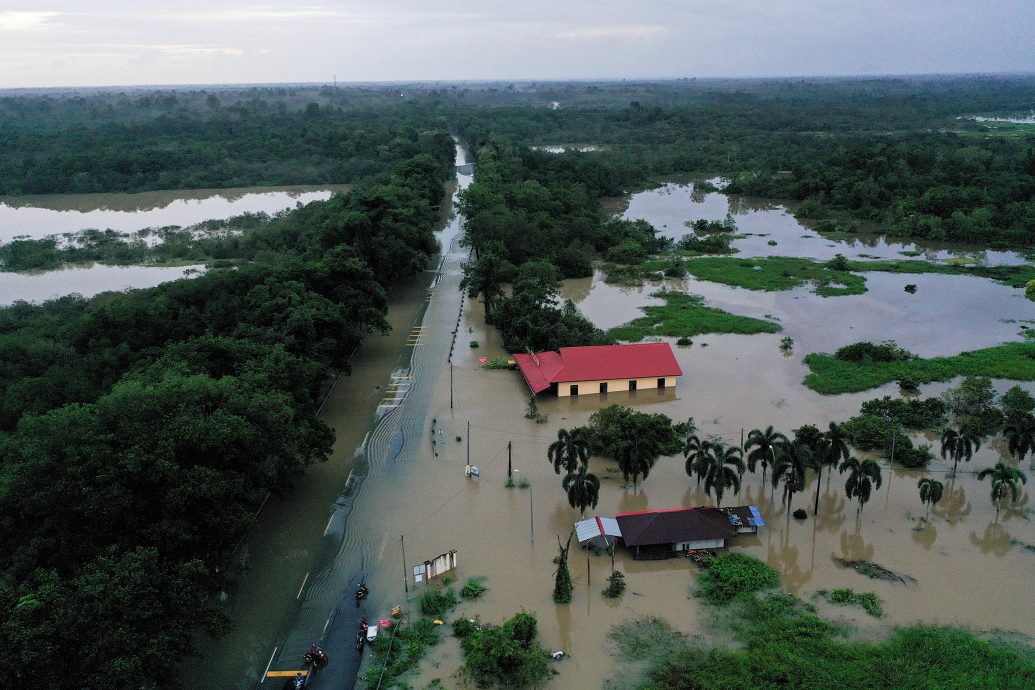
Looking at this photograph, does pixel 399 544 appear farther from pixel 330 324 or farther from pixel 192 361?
pixel 330 324

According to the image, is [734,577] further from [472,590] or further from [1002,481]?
[1002,481]

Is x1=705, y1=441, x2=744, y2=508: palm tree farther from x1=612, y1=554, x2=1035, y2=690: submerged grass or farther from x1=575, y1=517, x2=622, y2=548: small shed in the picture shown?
x1=612, y1=554, x2=1035, y2=690: submerged grass

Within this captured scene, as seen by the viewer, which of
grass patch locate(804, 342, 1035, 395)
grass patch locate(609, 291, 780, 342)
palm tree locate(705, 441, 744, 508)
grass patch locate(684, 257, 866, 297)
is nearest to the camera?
palm tree locate(705, 441, 744, 508)

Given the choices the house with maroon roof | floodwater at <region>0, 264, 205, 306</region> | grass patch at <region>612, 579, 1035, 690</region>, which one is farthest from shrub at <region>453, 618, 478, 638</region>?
floodwater at <region>0, 264, 205, 306</region>

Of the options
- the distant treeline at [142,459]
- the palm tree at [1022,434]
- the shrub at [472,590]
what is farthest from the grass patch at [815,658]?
the distant treeline at [142,459]

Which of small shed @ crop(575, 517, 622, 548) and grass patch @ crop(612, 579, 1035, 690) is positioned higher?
small shed @ crop(575, 517, 622, 548)

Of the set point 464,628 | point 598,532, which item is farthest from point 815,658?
point 464,628
